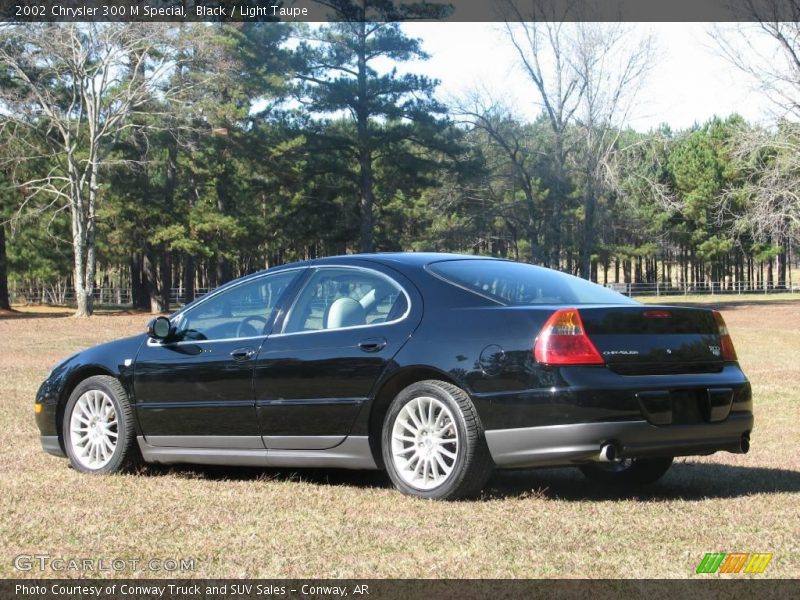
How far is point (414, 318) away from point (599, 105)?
44.6m

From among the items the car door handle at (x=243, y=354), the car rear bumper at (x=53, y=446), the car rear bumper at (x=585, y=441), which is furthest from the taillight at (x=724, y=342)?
the car rear bumper at (x=53, y=446)

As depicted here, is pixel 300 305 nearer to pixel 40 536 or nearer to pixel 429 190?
pixel 40 536

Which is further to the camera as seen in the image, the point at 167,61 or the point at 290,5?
the point at 290,5

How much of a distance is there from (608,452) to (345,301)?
81.4 inches

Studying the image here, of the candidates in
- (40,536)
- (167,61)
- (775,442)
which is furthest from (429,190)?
(40,536)

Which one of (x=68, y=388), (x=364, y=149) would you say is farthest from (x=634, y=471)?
(x=364, y=149)

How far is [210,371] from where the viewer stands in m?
7.57

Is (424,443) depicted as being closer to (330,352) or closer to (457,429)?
(457,429)

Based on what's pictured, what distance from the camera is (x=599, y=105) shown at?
49719 millimetres

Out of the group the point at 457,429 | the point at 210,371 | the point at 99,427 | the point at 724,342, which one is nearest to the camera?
the point at 457,429

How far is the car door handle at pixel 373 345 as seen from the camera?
686 centimetres

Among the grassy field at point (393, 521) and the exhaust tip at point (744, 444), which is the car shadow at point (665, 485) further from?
the exhaust tip at point (744, 444)

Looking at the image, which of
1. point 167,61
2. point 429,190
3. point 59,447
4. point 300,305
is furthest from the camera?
point 429,190

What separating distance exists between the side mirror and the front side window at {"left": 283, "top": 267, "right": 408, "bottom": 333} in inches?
37.8
